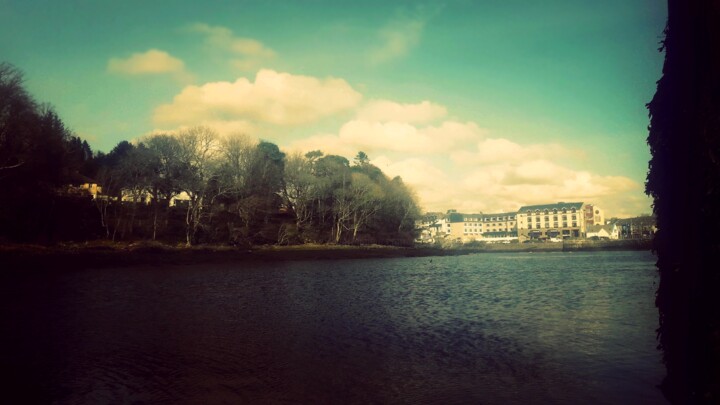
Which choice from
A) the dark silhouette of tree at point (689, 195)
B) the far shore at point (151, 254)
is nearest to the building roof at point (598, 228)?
the far shore at point (151, 254)

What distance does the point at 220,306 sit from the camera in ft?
64.7

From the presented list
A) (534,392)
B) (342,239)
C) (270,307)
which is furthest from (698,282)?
(342,239)

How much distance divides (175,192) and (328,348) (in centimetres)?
5312

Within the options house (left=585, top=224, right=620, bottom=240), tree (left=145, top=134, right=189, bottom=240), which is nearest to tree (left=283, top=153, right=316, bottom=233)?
tree (left=145, top=134, right=189, bottom=240)

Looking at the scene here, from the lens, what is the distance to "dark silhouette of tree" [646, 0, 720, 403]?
467cm

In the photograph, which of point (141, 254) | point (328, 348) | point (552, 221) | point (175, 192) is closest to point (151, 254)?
point (141, 254)

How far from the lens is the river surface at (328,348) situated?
8547 mm

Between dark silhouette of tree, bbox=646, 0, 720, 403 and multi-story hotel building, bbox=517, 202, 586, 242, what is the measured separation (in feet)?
595

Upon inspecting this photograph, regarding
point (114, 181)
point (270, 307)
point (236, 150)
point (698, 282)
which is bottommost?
point (270, 307)

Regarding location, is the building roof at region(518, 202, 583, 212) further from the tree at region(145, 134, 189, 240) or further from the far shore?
the tree at region(145, 134, 189, 240)

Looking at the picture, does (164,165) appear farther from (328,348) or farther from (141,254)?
(328,348)

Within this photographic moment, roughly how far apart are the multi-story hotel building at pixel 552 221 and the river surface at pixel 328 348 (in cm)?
16855

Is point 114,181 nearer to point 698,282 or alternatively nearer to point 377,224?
point 377,224

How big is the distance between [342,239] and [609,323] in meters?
68.4
